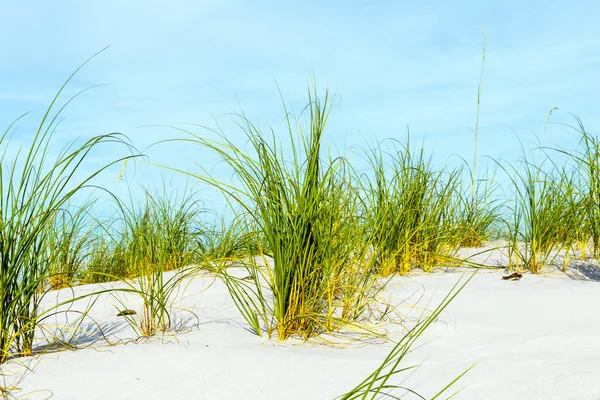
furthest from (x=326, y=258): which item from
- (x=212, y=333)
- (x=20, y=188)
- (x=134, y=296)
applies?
(x=134, y=296)

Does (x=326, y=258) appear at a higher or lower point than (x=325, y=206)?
lower

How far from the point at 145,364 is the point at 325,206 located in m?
1.03

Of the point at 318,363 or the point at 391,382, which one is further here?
the point at 318,363

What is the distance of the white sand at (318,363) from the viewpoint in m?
2.01

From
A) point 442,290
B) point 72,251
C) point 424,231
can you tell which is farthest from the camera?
point 72,251

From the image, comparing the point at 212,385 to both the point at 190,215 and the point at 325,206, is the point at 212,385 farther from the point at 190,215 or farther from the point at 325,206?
the point at 190,215

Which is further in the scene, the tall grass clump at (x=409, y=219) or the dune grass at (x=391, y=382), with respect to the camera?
the tall grass clump at (x=409, y=219)

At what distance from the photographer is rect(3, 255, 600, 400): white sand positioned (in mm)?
2010

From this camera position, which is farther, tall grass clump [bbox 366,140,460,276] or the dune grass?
tall grass clump [bbox 366,140,460,276]

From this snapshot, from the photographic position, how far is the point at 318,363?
218 centimetres

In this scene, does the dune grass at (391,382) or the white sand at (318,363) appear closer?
the dune grass at (391,382)

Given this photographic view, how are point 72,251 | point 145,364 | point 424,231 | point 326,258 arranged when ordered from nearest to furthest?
point 145,364 < point 326,258 < point 424,231 < point 72,251

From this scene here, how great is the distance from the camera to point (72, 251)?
Result: 485 cm

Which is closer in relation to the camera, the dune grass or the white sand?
the dune grass
